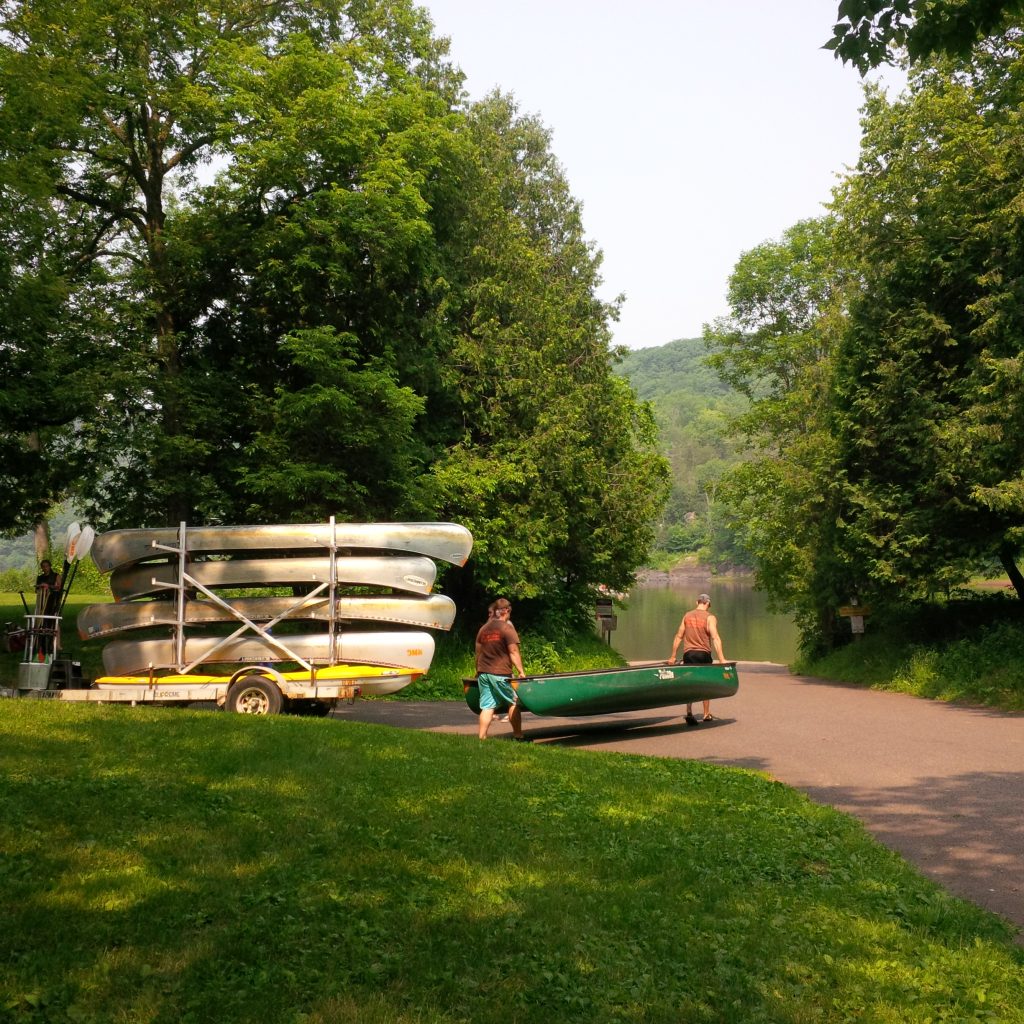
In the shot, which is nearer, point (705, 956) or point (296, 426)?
point (705, 956)

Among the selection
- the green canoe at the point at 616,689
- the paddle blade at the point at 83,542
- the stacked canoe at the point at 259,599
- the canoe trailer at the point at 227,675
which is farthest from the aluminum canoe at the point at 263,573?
the green canoe at the point at 616,689

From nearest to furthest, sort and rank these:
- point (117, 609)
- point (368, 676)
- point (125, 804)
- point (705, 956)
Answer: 1. point (705, 956)
2. point (125, 804)
3. point (368, 676)
4. point (117, 609)

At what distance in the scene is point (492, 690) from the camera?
13.4 metres

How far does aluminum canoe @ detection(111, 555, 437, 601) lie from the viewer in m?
16.2

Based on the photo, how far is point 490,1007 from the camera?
4.42m

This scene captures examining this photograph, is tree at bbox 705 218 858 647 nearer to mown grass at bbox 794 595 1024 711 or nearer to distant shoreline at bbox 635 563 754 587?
mown grass at bbox 794 595 1024 711

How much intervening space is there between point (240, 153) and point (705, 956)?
20.9 m

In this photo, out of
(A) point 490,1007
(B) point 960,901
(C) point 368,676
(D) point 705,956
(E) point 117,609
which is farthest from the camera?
(E) point 117,609

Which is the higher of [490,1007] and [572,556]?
[572,556]

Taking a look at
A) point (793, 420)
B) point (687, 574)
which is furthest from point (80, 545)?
point (687, 574)

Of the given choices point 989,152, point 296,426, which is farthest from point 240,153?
point 989,152

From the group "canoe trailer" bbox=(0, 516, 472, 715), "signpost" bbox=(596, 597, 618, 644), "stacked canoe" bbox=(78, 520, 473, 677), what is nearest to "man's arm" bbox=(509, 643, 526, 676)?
"canoe trailer" bbox=(0, 516, 472, 715)

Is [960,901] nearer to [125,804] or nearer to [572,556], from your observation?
[125,804]

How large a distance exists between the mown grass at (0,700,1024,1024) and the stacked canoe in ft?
22.1
